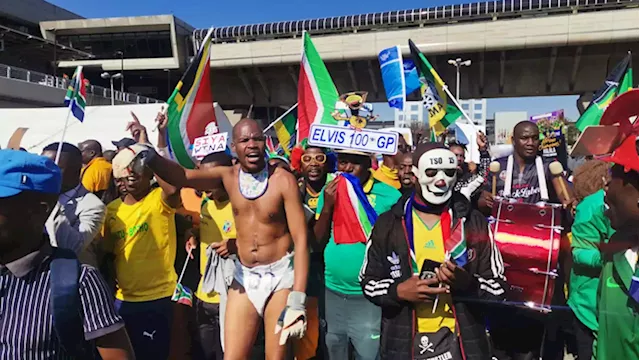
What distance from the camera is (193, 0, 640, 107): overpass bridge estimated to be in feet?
97.8

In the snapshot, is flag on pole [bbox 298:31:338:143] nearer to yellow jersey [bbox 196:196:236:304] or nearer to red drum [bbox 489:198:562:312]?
yellow jersey [bbox 196:196:236:304]

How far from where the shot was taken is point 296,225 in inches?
142

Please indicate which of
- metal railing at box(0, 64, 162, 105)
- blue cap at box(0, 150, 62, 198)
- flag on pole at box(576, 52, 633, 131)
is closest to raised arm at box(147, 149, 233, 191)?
blue cap at box(0, 150, 62, 198)

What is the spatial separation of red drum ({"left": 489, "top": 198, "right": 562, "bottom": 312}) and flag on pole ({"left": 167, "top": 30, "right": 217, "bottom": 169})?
302cm

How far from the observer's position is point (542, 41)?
30000mm

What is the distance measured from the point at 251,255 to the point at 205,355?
1296mm

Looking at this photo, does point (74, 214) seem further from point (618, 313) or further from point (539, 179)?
point (539, 179)

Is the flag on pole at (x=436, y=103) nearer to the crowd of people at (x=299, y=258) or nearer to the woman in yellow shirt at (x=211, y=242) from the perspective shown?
the crowd of people at (x=299, y=258)

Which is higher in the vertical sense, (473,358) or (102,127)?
(102,127)

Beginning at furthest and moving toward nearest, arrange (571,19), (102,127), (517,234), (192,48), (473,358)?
1. (192,48)
2. (571,19)
3. (102,127)
4. (517,234)
5. (473,358)

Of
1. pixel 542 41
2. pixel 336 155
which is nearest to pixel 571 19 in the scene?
pixel 542 41

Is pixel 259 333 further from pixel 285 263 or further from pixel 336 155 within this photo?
pixel 336 155

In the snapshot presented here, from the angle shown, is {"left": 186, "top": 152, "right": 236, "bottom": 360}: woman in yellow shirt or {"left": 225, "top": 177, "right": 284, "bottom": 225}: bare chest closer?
{"left": 225, "top": 177, "right": 284, "bottom": 225}: bare chest

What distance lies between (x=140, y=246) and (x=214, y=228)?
66 cm
